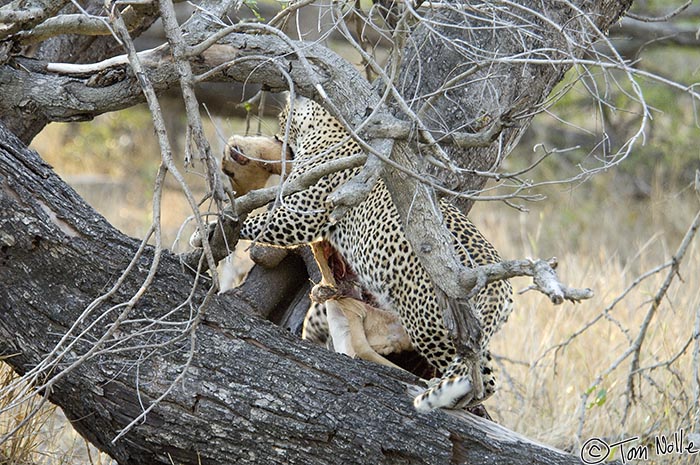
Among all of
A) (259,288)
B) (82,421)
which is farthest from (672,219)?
(82,421)

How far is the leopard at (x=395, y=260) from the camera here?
12.1 ft

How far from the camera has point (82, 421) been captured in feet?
10.9

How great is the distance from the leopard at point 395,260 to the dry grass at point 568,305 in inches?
25.6

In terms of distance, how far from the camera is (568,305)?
20.2 ft

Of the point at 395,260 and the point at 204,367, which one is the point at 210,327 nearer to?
the point at 204,367

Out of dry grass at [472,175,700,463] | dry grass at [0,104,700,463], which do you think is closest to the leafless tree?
dry grass at [0,104,700,463]

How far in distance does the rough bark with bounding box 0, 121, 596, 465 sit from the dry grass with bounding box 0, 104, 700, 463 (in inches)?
24.5

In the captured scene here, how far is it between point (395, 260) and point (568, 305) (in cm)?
240
